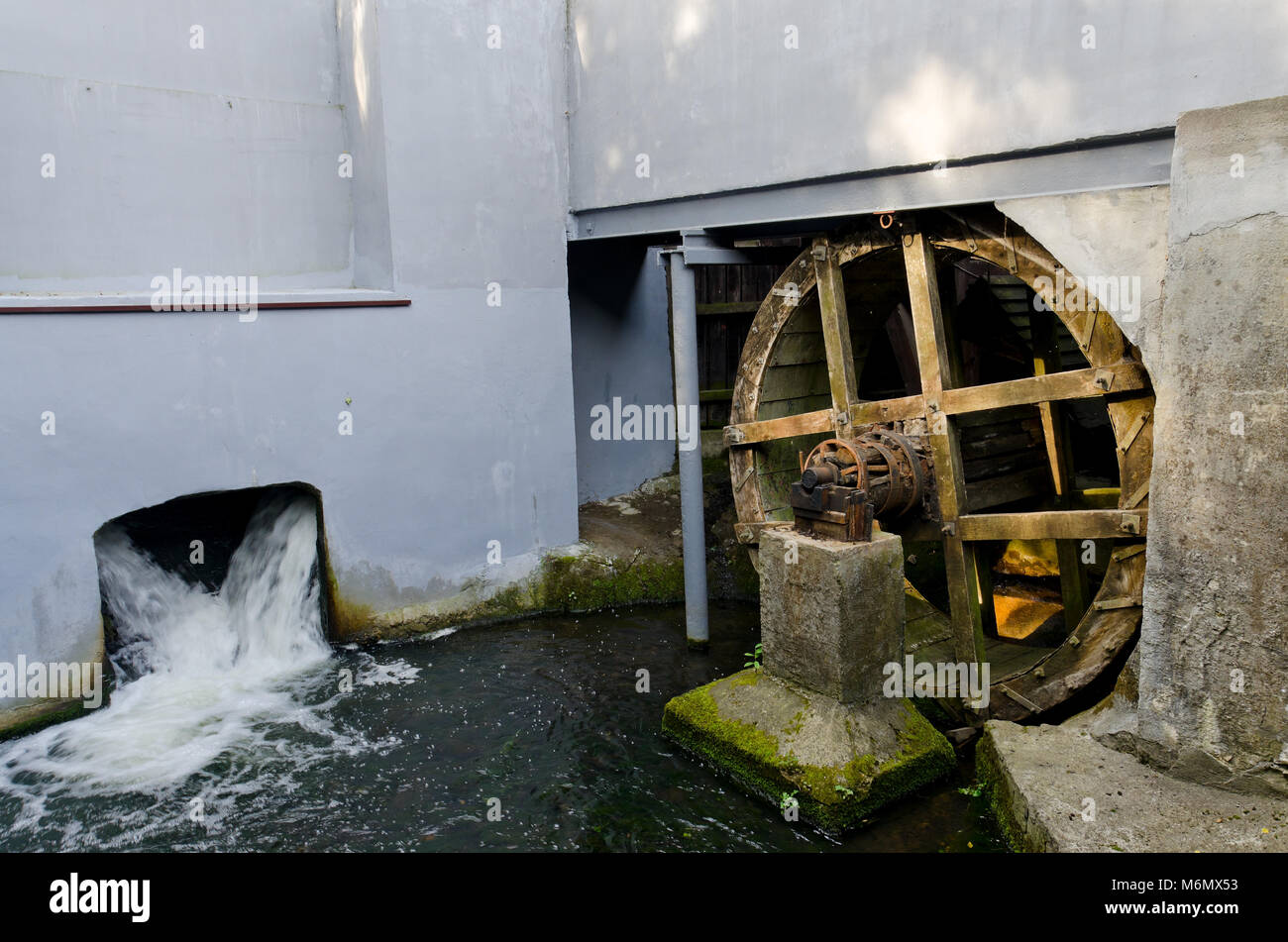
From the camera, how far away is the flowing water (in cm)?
462

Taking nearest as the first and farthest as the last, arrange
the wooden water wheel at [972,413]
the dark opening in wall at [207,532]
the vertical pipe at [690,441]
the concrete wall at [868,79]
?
the concrete wall at [868,79], the wooden water wheel at [972,413], the vertical pipe at [690,441], the dark opening in wall at [207,532]

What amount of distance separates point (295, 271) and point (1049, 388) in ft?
18.7

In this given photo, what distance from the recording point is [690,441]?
6812mm

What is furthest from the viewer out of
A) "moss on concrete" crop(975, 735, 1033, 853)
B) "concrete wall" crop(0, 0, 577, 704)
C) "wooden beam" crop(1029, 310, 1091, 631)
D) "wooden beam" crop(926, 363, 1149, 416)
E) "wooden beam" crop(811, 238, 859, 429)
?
"wooden beam" crop(1029, 310, 1091, 631)

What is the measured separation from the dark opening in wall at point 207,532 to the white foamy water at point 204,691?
2.4 inches

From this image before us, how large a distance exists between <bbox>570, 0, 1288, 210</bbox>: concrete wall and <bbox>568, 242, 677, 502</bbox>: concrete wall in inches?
50.2

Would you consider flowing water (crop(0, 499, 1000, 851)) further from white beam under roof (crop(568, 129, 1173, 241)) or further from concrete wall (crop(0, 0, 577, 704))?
white beam under roof (crop(568, 129, 1173, 241))

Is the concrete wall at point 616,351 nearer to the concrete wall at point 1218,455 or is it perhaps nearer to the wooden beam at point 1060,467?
the wooden beam at point 1060,467

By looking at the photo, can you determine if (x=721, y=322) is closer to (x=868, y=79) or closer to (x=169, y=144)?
(x=868, y=79)

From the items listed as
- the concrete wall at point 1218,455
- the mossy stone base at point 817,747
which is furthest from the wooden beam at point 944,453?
the concrete wall at point 1218,455

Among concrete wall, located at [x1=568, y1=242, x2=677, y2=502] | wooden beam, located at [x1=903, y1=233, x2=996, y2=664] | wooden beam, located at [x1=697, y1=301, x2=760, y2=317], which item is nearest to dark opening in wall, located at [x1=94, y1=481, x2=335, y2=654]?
concrete wall, located at [x1=568, y1=242, x2=677, y2=502]

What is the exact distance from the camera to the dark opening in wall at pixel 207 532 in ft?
22.7

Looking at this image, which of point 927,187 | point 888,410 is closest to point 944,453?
point 888,410
